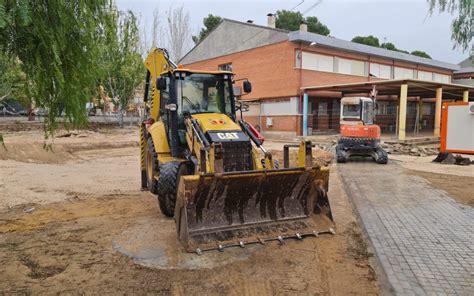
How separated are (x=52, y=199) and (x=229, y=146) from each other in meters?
5.10

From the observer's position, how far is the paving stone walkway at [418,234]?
4.73 metres

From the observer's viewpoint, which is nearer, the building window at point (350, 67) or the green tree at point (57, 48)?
the green tree at point (57, 48)

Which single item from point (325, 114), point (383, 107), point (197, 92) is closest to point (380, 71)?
point (383, 107)

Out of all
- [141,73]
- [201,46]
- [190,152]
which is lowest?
[190,152]

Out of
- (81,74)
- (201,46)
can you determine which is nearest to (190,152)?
(81,74)

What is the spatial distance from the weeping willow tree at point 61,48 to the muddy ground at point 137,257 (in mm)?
1666

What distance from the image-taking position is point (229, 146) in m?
6.73

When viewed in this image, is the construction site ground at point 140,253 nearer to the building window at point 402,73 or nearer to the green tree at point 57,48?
the green tree at point 57,48

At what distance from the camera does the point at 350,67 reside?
31.9 metres

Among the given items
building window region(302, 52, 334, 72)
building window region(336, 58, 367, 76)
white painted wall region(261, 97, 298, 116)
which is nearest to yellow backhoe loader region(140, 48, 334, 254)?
white painted wall region(261, 97, 298, 116)

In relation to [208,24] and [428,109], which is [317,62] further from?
Answer: [208,24]

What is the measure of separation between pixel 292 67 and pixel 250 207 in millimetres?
23168

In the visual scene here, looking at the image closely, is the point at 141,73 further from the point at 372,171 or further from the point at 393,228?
the point at 393,228

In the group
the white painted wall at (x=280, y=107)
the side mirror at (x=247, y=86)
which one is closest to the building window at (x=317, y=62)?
the white painted wall at (x=280, y=107)
